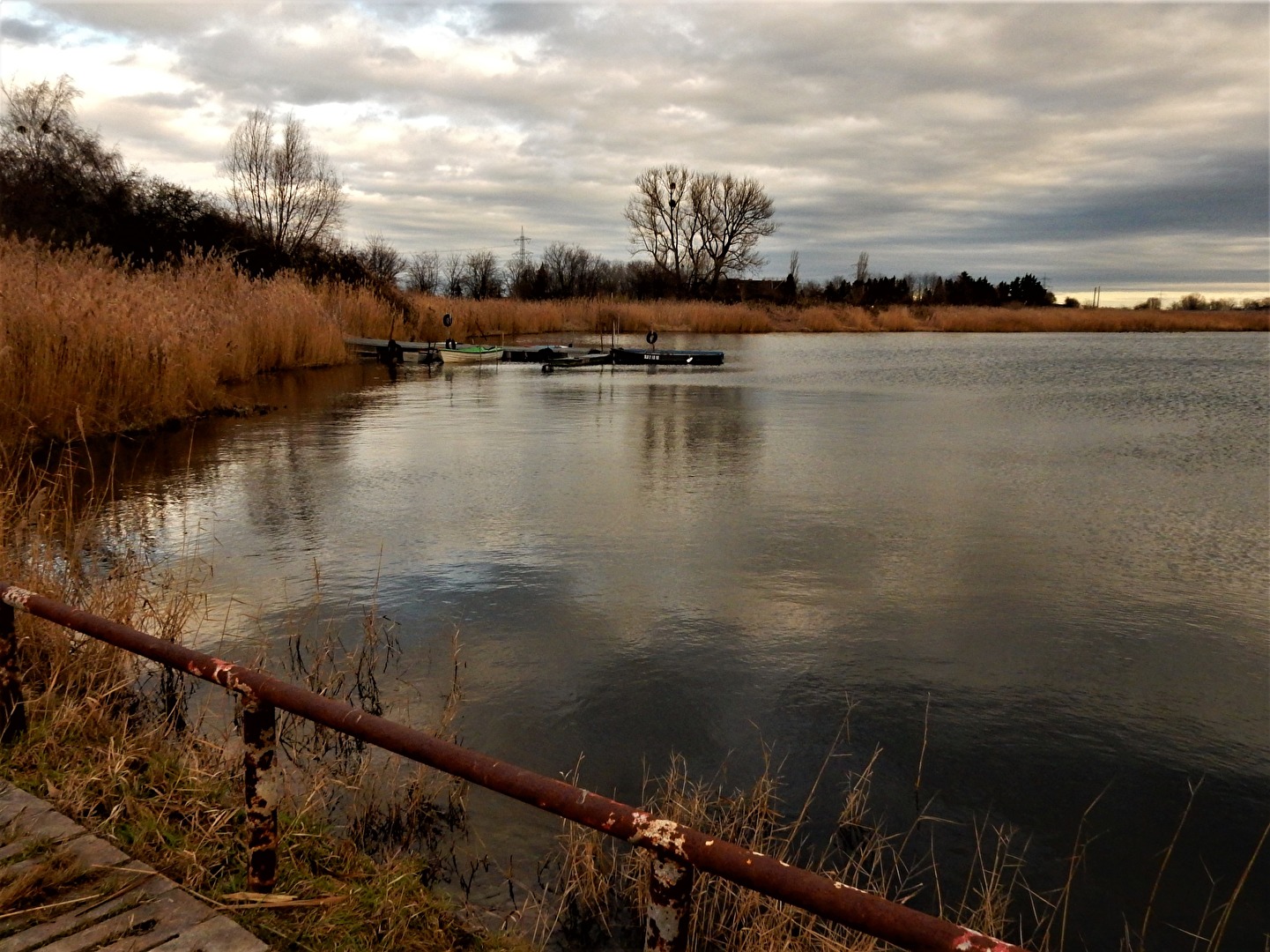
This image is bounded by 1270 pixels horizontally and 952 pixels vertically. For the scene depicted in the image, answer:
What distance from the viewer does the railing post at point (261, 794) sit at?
266 centimetres

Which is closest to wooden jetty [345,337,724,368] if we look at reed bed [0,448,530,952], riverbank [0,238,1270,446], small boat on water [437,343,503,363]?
small boat on water [437,343,503,363]

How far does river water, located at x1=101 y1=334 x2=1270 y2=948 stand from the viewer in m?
4.47

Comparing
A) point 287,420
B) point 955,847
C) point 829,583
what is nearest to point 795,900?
point 955,847

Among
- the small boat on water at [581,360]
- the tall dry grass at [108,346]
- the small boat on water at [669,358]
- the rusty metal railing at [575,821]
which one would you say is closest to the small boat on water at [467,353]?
the small boat on water at [581,360]

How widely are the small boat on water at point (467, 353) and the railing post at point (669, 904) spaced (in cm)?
2770

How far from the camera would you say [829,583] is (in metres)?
7.13

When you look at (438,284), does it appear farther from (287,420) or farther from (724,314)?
(287,420)

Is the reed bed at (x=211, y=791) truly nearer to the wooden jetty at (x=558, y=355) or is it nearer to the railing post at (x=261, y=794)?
the railing post at (x=261, y=794)

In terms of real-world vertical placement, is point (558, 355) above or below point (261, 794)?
above

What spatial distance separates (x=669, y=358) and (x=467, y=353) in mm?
6407

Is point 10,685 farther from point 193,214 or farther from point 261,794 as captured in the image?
point 193,214

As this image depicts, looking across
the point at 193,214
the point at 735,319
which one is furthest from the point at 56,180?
the point at 735,319

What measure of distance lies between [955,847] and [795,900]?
2812 millimetres

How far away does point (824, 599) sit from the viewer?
6770 millimetres
